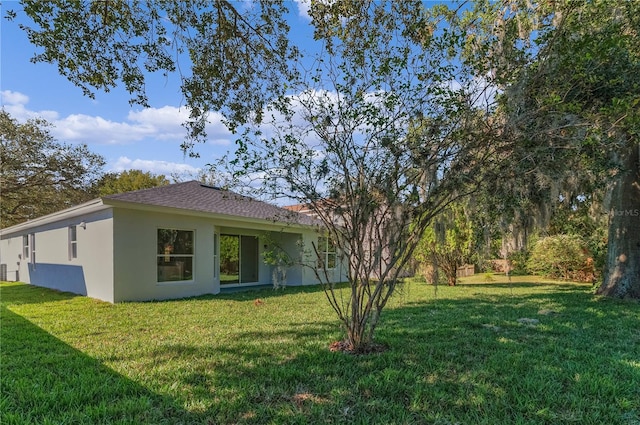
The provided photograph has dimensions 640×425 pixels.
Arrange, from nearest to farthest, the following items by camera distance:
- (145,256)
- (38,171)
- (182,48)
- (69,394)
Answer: (69,394) < (182,48) < (145,256) < (38,171)

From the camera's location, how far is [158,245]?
9.64m

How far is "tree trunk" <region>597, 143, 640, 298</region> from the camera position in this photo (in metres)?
8.78

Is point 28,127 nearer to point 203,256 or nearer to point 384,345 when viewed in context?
point 203,256

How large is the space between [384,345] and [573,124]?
3.38 metres

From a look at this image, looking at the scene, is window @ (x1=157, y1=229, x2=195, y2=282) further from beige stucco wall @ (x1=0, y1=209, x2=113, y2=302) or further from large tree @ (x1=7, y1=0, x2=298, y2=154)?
large tree @ (x1=7, y1=0, x2=298, y2=154)

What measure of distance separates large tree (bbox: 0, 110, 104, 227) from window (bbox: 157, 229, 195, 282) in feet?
47.0

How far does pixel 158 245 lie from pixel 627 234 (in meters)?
11.6

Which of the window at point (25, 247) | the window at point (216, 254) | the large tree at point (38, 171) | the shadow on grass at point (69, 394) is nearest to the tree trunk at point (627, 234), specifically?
the shadow on grass at point (69, 394)

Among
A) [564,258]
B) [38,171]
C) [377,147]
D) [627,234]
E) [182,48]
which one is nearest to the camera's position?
[377,147]

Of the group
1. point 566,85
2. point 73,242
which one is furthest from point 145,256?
point 566,85

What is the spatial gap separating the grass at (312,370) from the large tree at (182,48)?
322 centimetres

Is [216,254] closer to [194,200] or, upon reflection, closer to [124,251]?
[194,200]

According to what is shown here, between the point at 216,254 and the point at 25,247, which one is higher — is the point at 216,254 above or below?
below

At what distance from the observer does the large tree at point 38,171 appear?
18656 millimetres
